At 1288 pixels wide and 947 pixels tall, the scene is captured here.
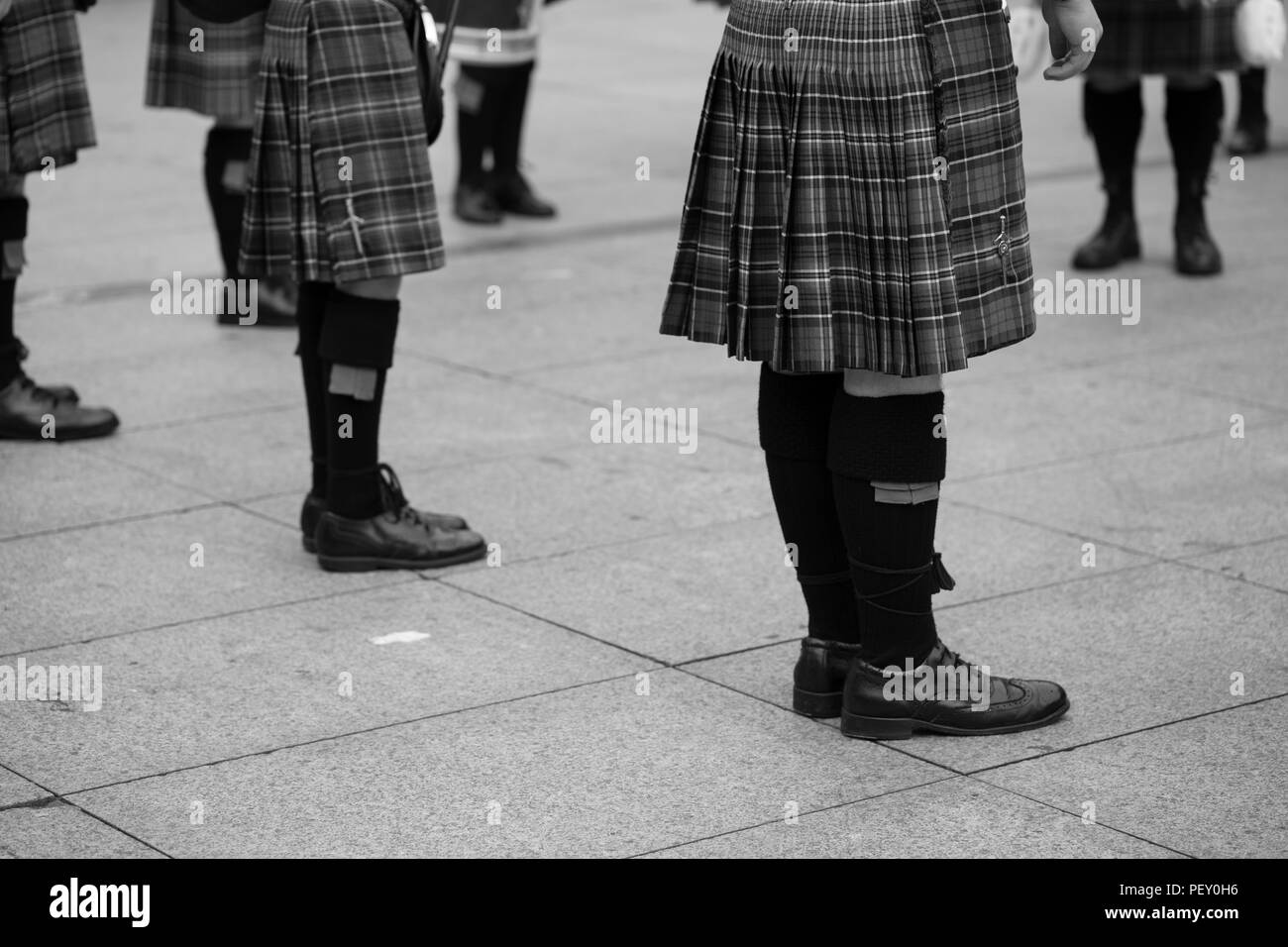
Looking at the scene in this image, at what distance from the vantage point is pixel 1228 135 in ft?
33.0

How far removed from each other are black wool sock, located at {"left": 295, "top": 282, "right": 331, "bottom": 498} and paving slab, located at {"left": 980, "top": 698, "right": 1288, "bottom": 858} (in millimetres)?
1745

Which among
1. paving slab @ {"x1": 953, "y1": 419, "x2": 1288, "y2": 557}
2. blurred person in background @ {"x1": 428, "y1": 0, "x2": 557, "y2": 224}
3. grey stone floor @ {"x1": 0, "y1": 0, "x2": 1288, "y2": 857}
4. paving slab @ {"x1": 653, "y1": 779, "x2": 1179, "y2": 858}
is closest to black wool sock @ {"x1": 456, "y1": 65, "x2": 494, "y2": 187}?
blurred person in background @ {"x1": 428, "y1": 0, "x2": 557, "y2": 224}

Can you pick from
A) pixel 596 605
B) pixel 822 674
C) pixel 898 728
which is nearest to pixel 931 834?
pixel 898 728

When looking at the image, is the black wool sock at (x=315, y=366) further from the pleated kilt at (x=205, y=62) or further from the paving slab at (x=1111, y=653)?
the pleated kilt at (x=205, y=62)

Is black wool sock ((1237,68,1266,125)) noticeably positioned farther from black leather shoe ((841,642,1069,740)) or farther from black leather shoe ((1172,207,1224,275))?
black leather shoe ((841,642,1069,740))

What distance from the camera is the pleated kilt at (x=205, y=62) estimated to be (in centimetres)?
614

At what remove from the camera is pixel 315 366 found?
169 inches

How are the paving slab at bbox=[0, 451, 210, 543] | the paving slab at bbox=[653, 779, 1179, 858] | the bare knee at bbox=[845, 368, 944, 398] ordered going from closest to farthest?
the paving slab at bbox=[653, 779, 1179, 858]
the bare knee at bbox=[845, 368, 944, 398]
the paving slab at bbox=[0, 451, 210, 543]

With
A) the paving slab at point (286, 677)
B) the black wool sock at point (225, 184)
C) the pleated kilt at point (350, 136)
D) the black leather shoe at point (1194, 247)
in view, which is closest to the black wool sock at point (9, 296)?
the black wool sock at point (225, 184)

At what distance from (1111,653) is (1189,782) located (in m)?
0.61

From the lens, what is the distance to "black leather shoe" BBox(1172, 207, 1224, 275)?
7145 mm

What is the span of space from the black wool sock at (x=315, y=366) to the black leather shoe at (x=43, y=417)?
3.82ft

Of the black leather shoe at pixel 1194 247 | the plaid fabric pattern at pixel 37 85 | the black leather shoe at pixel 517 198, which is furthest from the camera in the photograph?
the black leather shoe at pixel 517 198

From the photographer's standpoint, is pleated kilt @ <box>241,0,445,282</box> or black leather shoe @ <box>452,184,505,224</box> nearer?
pleated kilt @ <box>241,0,445,282</box>
